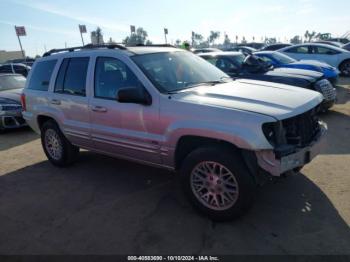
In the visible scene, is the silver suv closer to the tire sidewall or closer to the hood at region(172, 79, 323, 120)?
the hood at region(172, 79, 323, 120)

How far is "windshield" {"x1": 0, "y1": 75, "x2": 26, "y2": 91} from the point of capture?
9977 mm

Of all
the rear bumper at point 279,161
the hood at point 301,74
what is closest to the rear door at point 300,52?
the hood at point 301,74

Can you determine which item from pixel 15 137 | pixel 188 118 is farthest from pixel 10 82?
pixel 188 118

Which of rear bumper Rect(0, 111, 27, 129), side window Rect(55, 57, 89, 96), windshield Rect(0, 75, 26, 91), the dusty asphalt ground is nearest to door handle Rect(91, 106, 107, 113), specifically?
side window Rect(55, 57, 89, 96)

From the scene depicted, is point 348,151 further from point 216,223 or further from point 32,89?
point 32,89

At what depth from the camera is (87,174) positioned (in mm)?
5473

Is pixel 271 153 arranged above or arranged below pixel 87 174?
above

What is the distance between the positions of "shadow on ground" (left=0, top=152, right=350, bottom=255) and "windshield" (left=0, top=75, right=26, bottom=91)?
5699 mm

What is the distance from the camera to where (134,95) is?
3.92 m

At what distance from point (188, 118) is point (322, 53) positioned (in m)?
13.5

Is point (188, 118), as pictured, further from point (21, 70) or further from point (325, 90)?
point (21, 70)

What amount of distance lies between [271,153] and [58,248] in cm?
232

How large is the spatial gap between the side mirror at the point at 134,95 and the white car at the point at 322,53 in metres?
12.8

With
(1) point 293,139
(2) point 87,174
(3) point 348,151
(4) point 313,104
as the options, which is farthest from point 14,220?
(3) point 348,151
